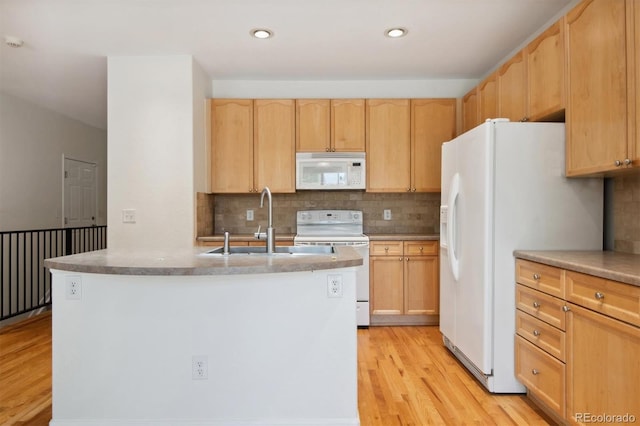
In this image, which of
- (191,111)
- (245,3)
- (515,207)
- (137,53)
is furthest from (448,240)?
(137,53)

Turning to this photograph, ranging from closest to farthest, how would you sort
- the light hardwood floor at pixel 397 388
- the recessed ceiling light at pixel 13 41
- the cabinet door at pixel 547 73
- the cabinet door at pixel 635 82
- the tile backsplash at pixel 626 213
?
the cabinet door at pixel 635 82 → the light hardwood floor at pixel 397 388 → the tile backsplash at pixel 626 213 → the cabinet door at pixel 547 73 → the recessed ceiling light at pixel 13 41

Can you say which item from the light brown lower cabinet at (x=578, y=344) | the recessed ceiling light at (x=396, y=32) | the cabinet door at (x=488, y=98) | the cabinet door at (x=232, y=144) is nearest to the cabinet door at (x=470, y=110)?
the cabinet door at (x=488, y=98)

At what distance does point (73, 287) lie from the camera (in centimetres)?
189

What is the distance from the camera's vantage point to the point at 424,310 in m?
3.75

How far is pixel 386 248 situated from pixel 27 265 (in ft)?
13.9

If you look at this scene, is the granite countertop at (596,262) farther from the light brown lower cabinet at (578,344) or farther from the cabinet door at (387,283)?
the cabinet door at (387,283)

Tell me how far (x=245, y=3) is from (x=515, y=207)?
7.25 ft

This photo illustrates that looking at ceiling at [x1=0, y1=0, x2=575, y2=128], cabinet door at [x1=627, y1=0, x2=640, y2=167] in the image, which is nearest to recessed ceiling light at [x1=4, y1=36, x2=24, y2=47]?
ceiling at [x1=0, y1=0, x2=575, y2=128]

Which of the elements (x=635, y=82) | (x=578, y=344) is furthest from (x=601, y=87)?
(x=578, y=344)

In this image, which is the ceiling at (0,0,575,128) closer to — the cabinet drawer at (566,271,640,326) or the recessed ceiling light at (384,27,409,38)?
the recessed ceiling light at (384,27,409,38)

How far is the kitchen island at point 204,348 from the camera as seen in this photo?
188 centimetres

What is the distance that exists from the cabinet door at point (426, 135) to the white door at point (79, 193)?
4.67 meters

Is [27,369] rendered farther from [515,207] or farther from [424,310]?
[515,207]

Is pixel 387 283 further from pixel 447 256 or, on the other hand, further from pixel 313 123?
pixel 313 123
